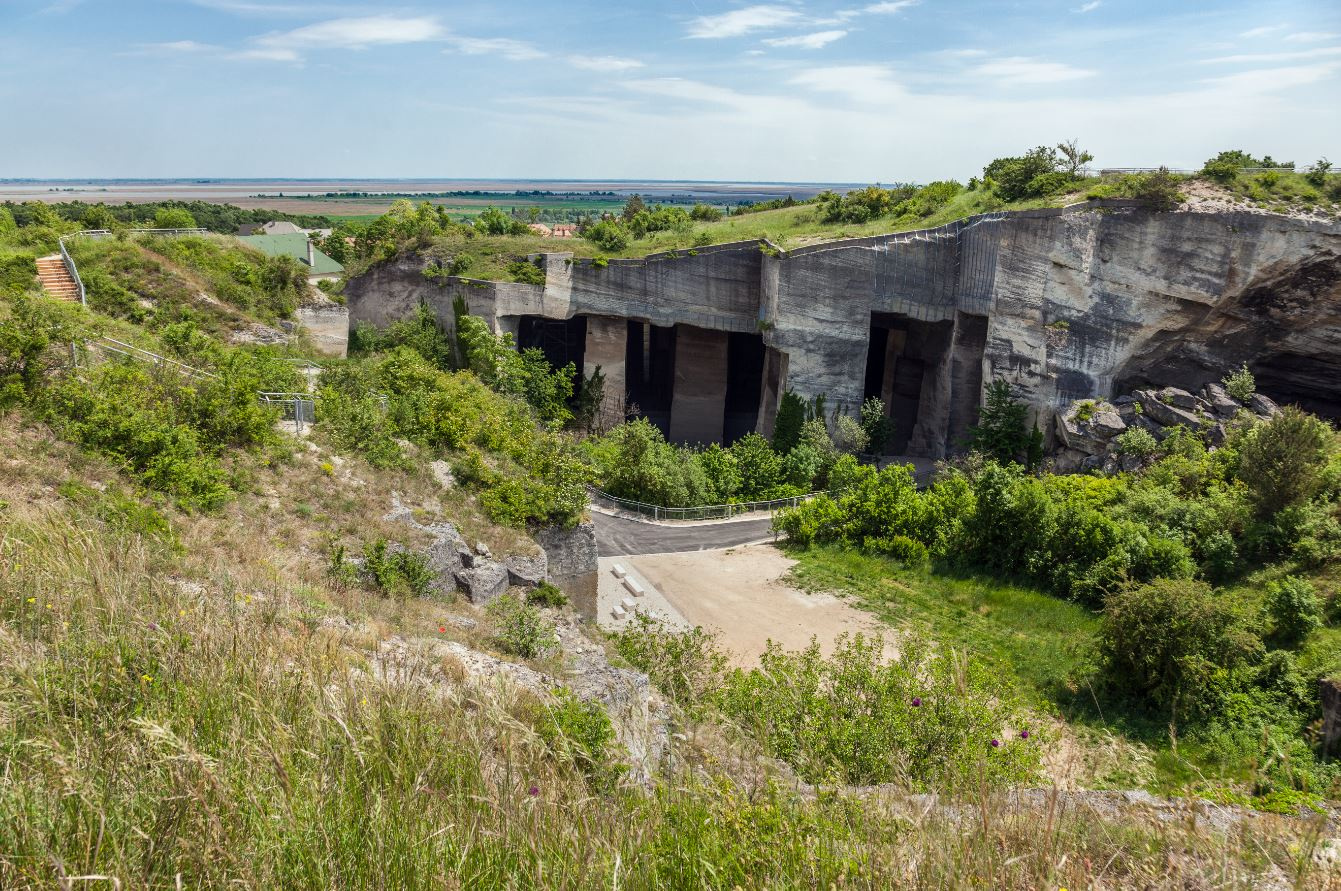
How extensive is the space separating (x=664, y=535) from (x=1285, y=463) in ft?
48.8

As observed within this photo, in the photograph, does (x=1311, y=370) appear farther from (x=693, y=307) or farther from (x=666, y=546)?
(x=666, y=546)

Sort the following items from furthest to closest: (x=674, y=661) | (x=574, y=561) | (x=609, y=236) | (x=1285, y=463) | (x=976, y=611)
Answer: (x=609, y=236) → (x=976, y=611) → (x=1285, y=463) → (x=574, y=561) → (x=674, y=661)

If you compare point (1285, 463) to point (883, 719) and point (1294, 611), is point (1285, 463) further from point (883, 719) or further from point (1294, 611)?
point (883, 719)

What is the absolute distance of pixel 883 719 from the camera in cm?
914

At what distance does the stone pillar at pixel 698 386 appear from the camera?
113 ft

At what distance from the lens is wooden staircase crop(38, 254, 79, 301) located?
2161cm

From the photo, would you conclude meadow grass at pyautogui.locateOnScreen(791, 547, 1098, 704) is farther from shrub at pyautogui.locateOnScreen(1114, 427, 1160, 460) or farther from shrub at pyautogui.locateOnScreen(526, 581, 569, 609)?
shrub at pyautogui.locateOnScreen(1114, 427, 1160, 460)

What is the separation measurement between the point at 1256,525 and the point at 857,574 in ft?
28.9

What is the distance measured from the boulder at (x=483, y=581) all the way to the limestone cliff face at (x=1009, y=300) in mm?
19038

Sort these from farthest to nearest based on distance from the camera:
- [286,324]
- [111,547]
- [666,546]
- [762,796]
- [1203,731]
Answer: [286,324]
[666,546]
[1203,731]
[111,547]
[762,796]

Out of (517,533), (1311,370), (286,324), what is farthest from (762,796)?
(1311,370)

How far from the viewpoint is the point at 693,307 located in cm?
3177

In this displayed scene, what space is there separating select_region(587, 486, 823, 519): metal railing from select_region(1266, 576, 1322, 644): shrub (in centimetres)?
1264

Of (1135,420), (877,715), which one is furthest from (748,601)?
(1135,420)
